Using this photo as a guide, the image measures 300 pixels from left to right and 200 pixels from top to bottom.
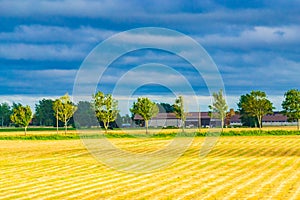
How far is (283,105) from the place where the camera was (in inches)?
6368

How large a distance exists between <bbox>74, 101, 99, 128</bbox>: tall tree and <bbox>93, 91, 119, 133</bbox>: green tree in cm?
594

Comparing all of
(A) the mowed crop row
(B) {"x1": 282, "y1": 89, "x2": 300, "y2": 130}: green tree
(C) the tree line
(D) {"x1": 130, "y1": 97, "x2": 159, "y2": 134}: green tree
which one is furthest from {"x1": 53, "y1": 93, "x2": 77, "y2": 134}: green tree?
(A) the mowed crop row

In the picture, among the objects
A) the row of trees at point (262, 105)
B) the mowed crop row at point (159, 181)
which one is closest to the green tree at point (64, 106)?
the row of trees at point (262, 105)

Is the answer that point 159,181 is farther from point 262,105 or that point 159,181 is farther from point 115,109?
point 262,105

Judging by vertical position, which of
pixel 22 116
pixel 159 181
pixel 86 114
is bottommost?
pixel 159 181

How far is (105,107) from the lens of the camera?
430 feet

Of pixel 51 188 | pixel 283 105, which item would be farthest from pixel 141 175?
pixel 283 105

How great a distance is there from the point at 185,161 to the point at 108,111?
83252mm

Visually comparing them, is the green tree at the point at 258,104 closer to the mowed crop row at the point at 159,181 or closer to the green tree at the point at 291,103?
the green tree at the point at 291,103

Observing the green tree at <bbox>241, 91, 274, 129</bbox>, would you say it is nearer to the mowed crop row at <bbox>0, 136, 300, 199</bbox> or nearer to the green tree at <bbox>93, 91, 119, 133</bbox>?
the green tree at <bbox>93, 91, 119, 133</bbox>

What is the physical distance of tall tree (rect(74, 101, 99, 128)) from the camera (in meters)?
142

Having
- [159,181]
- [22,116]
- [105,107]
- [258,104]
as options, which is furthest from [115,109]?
[159,181]

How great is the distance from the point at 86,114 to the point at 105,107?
19986 mm

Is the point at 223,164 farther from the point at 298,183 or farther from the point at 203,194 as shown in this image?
the point at 203,194
